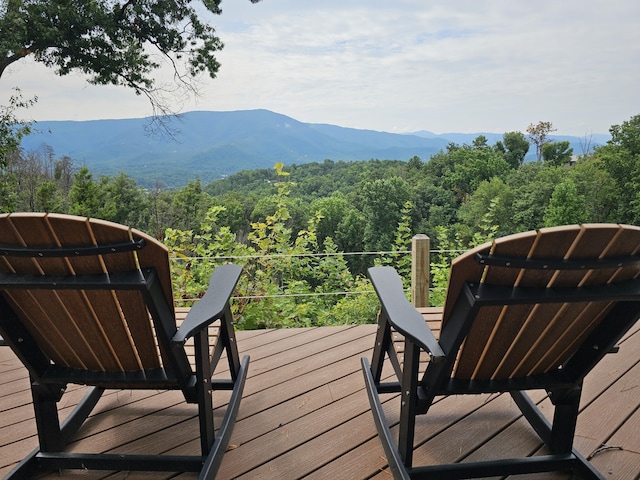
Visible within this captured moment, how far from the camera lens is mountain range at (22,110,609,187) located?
12.7 metres

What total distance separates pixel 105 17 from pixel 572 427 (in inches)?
467

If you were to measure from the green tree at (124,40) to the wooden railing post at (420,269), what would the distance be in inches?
333

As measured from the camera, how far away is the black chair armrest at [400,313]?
1.12m

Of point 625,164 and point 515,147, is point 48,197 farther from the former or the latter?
point 515,147

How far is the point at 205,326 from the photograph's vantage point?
122cm

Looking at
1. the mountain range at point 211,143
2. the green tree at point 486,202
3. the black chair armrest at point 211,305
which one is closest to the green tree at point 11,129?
the mountain range at point 211,143

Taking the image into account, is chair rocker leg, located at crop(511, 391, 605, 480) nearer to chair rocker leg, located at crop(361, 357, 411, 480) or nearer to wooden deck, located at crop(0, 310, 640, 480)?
wooden deck, located at crop(0, 310, 640, 480)

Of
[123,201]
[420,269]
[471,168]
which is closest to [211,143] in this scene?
[123,201]

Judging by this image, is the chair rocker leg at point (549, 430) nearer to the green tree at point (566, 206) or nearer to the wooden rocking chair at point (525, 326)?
the wooden rocking chair at point (525, 326)

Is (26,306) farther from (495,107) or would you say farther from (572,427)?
(495,107)

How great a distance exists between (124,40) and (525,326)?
Answer: 11813mm

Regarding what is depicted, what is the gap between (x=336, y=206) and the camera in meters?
15.2

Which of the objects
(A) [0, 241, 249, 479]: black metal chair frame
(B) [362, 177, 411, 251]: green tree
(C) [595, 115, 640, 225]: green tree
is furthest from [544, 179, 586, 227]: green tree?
(A) [0, 241, 249, 479]: black metal chair frame

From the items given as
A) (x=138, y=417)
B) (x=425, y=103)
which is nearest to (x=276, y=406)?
(x=138, y=417)
